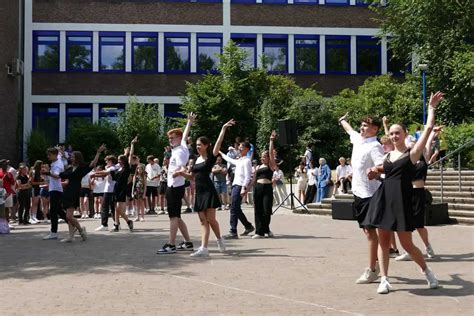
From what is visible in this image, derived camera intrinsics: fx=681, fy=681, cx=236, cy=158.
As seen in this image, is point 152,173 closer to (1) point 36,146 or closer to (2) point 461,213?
(2) point 461,213

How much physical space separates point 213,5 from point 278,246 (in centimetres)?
3150

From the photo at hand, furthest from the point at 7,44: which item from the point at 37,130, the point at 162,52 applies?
the point at 162,52

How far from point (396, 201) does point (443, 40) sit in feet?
91.4

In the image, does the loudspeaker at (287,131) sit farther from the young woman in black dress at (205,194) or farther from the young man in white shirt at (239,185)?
the young woman in black dress at (205,194)

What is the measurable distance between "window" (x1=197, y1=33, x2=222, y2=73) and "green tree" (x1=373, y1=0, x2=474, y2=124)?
445 inches

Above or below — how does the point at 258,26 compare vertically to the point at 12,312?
above

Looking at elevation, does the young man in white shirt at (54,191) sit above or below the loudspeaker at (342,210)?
above

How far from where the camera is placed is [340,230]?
618 inches

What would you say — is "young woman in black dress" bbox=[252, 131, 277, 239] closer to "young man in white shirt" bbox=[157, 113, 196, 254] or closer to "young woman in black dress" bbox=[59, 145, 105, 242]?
"young man in white shirt" bbox=[157, 113, 196, 254]

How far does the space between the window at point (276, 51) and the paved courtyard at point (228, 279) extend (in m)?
29.2

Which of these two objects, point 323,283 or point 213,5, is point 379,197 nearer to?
point 323,283

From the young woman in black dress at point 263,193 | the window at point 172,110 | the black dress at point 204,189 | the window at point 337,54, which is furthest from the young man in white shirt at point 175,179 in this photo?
the window at point 337,54

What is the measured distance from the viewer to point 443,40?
33.4 m

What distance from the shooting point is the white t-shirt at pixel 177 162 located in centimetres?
1106
